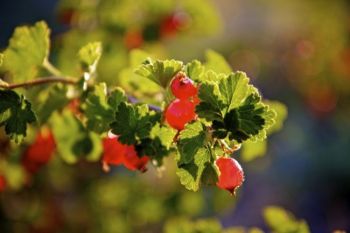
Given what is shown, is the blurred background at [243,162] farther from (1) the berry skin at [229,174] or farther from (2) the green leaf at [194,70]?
A: (1) the berry skin at [229,174]

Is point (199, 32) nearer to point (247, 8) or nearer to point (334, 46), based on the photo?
point (334, 46)

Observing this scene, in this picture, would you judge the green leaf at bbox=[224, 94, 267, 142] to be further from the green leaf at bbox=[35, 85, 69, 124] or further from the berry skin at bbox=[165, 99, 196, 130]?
the green leaf at bbox=[35, 85, 69, 124]

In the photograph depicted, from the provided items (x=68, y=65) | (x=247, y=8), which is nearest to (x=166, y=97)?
(x=68, y=65)

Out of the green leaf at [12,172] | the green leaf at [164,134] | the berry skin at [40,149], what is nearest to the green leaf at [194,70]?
the green leaf at [164,134]

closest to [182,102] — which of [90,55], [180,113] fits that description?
[180,113]

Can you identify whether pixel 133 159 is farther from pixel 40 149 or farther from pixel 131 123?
pixel 40 149

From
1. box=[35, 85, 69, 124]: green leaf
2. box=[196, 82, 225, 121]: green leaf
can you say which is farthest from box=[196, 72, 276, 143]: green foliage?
box=[35, 85, 69, 124]: green leaf
